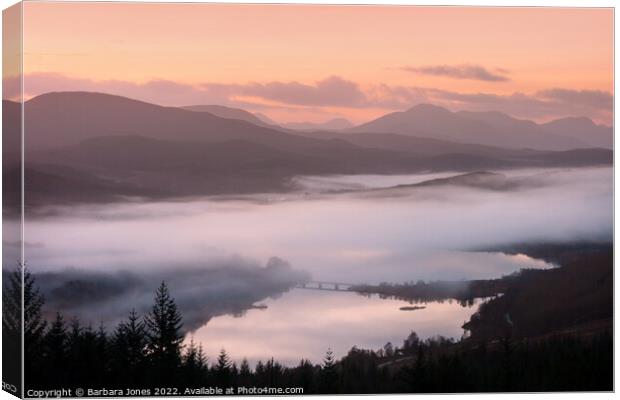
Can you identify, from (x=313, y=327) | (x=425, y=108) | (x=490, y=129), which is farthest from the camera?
(x=490, y=129)

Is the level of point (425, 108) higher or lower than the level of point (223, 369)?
higher

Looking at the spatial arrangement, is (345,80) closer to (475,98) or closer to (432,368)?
(475,98)

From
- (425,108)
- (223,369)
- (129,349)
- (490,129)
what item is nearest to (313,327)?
(223,369)

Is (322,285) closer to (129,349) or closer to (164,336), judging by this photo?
(164,336)

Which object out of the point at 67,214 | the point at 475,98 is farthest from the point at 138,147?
the point at 475,98

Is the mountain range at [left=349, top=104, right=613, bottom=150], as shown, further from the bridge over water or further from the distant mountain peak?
the bridge over water

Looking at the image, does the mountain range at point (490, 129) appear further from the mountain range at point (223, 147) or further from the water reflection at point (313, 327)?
the water reflection at point (313, 327)
